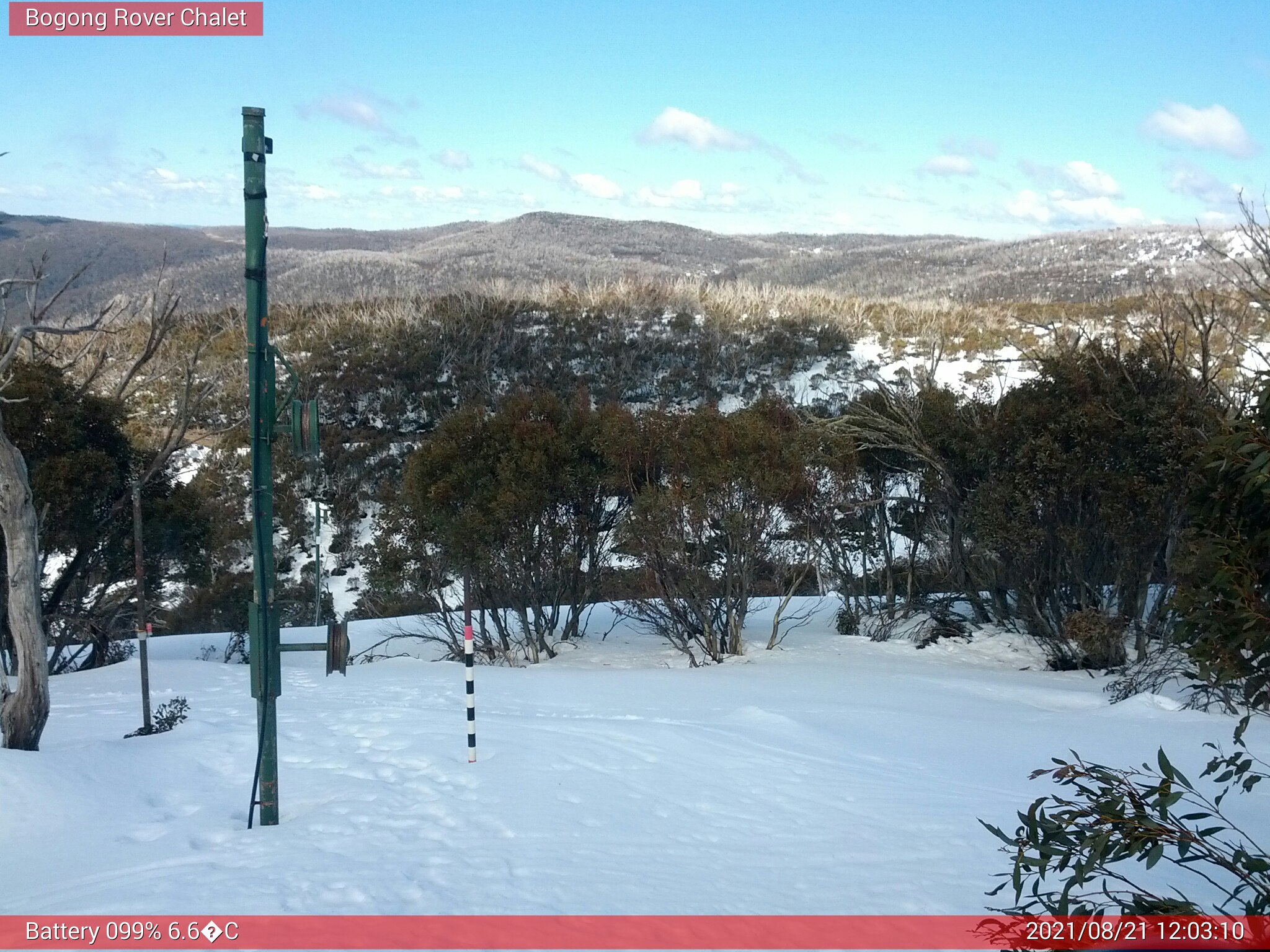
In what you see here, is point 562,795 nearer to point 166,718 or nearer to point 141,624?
point 166,718

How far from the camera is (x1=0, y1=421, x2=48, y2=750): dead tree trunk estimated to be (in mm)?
7418

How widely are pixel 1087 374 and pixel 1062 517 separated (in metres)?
2.13

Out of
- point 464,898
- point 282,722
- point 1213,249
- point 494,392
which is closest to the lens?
point 464,898

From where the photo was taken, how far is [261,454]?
19.0 feet

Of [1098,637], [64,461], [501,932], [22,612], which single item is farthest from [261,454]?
[1098,637]

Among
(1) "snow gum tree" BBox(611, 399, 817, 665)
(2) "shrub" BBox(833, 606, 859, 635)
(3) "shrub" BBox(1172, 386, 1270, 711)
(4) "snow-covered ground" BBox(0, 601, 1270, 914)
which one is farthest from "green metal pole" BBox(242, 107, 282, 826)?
(2) "shrub" BBox(833, 606, 859, 635)

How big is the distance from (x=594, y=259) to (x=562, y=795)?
94218 millimetres

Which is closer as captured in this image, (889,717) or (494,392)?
(889,717)

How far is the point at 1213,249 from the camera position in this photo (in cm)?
1244

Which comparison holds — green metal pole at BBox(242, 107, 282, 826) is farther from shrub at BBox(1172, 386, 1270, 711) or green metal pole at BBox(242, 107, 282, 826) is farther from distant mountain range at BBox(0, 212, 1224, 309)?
distant mountain range at BBox(0, 212, 1224, 309)

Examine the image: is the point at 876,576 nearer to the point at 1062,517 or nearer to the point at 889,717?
the point at 1062,517

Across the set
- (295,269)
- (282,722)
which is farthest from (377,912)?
(295,269)

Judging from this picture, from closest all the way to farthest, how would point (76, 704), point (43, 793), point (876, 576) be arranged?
point (43, 793) → point (76, 704) → point (876, 576)

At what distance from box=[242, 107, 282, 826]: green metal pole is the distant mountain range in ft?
130
